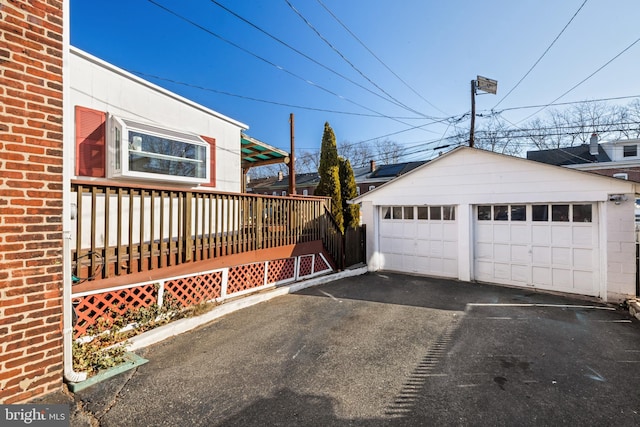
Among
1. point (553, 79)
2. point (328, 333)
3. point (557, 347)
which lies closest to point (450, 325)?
point (557, 347)

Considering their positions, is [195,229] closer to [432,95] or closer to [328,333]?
[328,333]

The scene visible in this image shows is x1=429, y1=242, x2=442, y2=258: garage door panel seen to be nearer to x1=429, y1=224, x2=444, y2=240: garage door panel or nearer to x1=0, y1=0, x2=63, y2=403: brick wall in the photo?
x1=429, y1=224, x2=444, y2=240: garage door panel

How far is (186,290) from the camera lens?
194 inches

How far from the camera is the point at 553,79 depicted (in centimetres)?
945

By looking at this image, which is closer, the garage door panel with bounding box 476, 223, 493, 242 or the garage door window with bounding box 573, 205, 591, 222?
the garage door window with bounding box 573, 205, 591, 222

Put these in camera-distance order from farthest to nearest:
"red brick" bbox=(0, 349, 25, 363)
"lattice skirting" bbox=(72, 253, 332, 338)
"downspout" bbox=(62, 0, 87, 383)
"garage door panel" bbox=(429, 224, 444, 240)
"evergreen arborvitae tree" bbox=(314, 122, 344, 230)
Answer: "evergreen arborvitae tree" bbox=(314, 122, 344, 230)
"garage door panel" bbox=(429, 224, 444, 240)
"lattice skirting" bbox=(72, 253, 332, 338)
"downspout" bbox=(62, 0, 87, 383)
"red brick" bbox=(0, 349, 25, 363)

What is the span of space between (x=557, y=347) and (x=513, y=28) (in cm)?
761

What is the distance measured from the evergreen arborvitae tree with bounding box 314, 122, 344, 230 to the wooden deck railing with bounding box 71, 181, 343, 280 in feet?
10.4

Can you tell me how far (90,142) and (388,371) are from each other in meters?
6.13

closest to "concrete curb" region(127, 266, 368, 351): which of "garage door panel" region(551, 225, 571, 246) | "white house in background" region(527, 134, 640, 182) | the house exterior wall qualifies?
the house exterior wall

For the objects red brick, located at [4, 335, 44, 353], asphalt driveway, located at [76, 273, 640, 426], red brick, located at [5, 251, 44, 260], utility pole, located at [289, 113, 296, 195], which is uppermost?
utility pole, located at [289, 113, 296, 195]

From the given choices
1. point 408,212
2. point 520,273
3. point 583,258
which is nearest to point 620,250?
point 583,258

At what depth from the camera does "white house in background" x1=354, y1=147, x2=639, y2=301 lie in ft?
19.6

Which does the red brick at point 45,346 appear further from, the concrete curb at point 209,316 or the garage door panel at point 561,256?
the garage door panel at point 561,256
